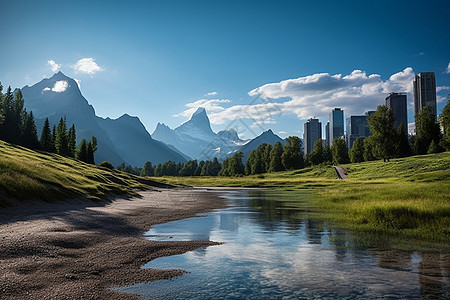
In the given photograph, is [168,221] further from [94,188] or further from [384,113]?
[384,113]

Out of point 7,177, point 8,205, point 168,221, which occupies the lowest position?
point 168,221

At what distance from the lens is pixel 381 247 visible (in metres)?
17.7

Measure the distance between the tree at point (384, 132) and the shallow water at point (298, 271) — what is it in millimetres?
107143

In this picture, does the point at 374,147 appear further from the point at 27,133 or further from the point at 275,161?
the point at 27,133

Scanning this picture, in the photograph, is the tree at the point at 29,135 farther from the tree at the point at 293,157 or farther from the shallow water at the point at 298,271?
the shallow water at the point at 298,271

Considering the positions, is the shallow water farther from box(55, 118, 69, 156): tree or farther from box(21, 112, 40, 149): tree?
box(55, 118, 69, 156): tree

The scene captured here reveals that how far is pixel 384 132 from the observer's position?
117m

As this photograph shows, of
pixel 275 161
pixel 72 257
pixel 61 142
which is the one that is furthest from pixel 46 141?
pixel 72 257

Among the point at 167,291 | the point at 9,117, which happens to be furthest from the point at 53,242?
the point at 9,117

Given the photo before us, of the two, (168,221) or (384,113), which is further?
(384,113)

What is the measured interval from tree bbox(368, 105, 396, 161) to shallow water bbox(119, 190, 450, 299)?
107143 mm

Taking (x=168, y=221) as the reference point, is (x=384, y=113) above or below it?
above

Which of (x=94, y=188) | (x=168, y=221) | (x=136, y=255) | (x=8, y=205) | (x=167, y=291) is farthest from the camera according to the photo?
(x=94, y=188)

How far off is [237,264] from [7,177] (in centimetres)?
3048
